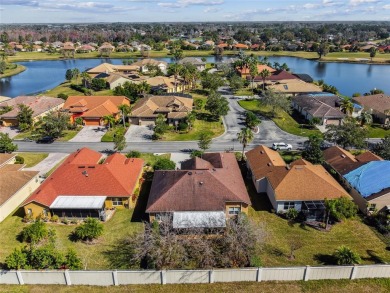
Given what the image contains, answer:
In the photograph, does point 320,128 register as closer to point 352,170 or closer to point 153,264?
point 352,170

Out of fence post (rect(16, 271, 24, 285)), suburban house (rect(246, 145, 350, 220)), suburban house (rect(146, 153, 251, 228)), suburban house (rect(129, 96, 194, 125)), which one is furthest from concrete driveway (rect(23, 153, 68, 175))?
suburban house (rect(246, 145, 350, 220))

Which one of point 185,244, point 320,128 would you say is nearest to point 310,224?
point 185,244

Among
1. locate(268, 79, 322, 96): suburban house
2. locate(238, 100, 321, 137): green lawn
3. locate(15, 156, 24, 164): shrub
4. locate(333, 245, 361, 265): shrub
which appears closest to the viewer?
locate(333, 245, 361, 265): shrub

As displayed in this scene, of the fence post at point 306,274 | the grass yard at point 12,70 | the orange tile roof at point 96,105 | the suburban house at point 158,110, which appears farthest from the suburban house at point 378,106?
the grass yard at point 12,70

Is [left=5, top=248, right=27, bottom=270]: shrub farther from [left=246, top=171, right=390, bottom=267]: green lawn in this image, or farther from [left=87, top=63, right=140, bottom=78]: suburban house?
[left=87, top=63, right=140, bottom=78]: suburban house

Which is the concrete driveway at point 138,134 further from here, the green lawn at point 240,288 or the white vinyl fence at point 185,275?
the green lawn at point 240,288

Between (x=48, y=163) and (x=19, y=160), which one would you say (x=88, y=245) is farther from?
(x=19, y=160)

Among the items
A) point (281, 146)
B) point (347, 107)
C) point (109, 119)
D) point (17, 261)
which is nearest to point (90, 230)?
point (17, 261)
